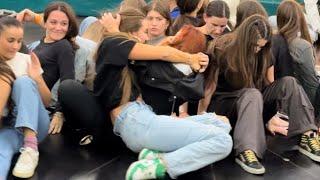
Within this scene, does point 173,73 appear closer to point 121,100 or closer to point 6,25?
point 121,100

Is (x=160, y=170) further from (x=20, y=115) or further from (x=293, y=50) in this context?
(x=293, y=50)

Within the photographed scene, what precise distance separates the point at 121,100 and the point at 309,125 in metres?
1.03

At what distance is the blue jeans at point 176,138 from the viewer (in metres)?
1.96

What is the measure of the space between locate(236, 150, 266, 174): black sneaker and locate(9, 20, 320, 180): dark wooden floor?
0.02 metres

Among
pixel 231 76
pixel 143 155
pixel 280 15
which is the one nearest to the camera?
pixel 143 155

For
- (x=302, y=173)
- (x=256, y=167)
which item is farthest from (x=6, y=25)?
(x=302, y=173)

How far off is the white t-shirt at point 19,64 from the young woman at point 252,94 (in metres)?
0.96

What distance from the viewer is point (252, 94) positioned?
7.69 ft

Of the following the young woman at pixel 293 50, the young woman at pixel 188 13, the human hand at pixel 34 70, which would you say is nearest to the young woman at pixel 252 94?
the young woman at pixel 293 50

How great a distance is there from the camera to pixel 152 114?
2.09 meters

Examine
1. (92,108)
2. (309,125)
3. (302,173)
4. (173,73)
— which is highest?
(173,73)

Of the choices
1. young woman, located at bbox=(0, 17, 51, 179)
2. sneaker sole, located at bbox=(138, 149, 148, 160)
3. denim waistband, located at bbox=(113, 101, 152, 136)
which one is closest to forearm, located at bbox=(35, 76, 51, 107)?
young woman, located at bbox=(0, 17, 51, 179)

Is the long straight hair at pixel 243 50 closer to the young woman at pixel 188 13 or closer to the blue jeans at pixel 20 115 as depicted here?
the young woman at pixel 188 13

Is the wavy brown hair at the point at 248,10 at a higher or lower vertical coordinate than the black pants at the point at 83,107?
higher
